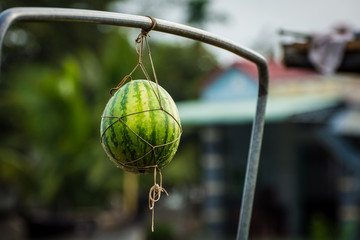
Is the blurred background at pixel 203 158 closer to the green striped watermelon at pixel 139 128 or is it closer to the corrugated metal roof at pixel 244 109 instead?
the corrugated metal roof at pixel 244 109

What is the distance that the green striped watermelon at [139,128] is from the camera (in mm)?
1672

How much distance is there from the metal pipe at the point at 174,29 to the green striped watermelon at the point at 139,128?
0.24 m

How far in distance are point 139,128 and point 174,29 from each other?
14.0 inches

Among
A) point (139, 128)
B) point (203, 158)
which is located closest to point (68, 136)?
point (203, 158)

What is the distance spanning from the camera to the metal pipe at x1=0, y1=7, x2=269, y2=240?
4.35 ft

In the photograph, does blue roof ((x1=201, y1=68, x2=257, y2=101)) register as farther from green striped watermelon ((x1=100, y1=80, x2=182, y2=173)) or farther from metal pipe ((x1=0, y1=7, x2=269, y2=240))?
green striped watermelon ((x1=100, y1=80, x2=182, y2=173))

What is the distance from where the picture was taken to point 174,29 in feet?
5.41

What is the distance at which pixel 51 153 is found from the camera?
34.8 ft

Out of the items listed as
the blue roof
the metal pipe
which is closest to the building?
the blue roof

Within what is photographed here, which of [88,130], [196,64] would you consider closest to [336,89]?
[88,130]

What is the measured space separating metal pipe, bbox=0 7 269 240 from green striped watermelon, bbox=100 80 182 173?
24 cm

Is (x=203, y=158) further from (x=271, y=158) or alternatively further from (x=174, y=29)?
(x=174, y=29)

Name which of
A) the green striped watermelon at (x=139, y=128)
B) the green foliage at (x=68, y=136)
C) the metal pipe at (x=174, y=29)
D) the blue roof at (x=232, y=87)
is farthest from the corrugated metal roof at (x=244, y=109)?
the green striped watermelon at (x=139, y=128)

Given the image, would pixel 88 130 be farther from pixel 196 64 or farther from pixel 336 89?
pixel 196 64
